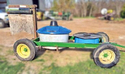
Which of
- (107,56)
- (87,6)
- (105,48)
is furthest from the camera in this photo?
(87,6)

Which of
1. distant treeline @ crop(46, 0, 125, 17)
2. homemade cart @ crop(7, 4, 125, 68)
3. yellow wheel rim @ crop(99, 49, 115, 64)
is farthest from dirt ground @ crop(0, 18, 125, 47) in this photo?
distant treeline @ crop(46, 0, 125, 17)

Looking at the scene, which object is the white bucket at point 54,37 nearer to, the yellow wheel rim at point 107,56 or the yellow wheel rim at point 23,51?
the yellow wheel rim at point 23,51

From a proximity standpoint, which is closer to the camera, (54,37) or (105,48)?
(105,48)

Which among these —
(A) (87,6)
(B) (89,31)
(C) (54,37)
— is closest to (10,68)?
(C) (54,37)

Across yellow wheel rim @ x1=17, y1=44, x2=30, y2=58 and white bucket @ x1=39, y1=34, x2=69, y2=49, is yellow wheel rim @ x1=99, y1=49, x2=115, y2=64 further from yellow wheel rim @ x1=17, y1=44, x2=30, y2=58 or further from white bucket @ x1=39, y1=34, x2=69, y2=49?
yellow wheel rim @ x1=17, y1=44, x2=30, y2=58

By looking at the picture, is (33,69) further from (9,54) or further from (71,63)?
(9,54)

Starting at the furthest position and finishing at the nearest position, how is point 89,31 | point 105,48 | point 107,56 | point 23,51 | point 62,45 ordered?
point 89,31 < point 23,51 < point 62,45 < point 107,56 < point 105,48

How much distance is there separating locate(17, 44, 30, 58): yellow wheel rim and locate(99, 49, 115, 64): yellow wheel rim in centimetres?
201

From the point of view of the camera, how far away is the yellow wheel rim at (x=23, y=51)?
380 cm

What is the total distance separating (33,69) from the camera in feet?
11.1

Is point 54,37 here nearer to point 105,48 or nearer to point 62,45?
point 62,45

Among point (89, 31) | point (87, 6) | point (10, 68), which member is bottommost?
point (10, 68)

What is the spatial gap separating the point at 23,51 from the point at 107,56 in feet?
7.68

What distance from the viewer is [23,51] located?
388cm
